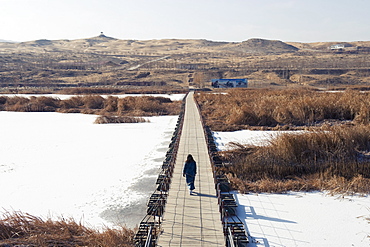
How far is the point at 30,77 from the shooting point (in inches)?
3250

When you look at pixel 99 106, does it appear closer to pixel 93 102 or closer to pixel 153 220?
pixel 93 102

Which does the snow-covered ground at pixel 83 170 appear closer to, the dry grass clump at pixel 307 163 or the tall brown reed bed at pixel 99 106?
the dry grass clump at pixel 307 163

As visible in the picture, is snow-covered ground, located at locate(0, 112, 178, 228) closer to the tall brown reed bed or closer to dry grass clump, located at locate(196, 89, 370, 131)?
dry grass clump, located at locate(196, 89, 370, 131)

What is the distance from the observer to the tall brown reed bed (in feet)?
98.0

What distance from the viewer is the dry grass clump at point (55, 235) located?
6.80 m

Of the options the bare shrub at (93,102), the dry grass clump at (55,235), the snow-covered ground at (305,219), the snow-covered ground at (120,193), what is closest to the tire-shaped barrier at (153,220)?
the dry grass clump at (55,235)

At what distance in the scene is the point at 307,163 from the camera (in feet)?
41.8

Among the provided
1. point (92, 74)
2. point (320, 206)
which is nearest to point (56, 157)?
point (320, 206)

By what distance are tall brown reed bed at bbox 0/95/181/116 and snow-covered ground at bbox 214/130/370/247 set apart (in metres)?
19.6

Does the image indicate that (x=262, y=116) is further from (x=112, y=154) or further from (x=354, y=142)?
(x=112, y=154)

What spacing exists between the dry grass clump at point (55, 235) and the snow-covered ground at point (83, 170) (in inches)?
30.0

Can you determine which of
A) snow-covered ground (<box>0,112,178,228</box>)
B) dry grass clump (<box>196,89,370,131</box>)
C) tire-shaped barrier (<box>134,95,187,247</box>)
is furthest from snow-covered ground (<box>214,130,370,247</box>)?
dry grass clump (<box>196,89,370,131</box>)

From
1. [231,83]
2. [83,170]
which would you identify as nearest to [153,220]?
[83,170]

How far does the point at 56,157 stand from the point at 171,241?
32.2 feet
